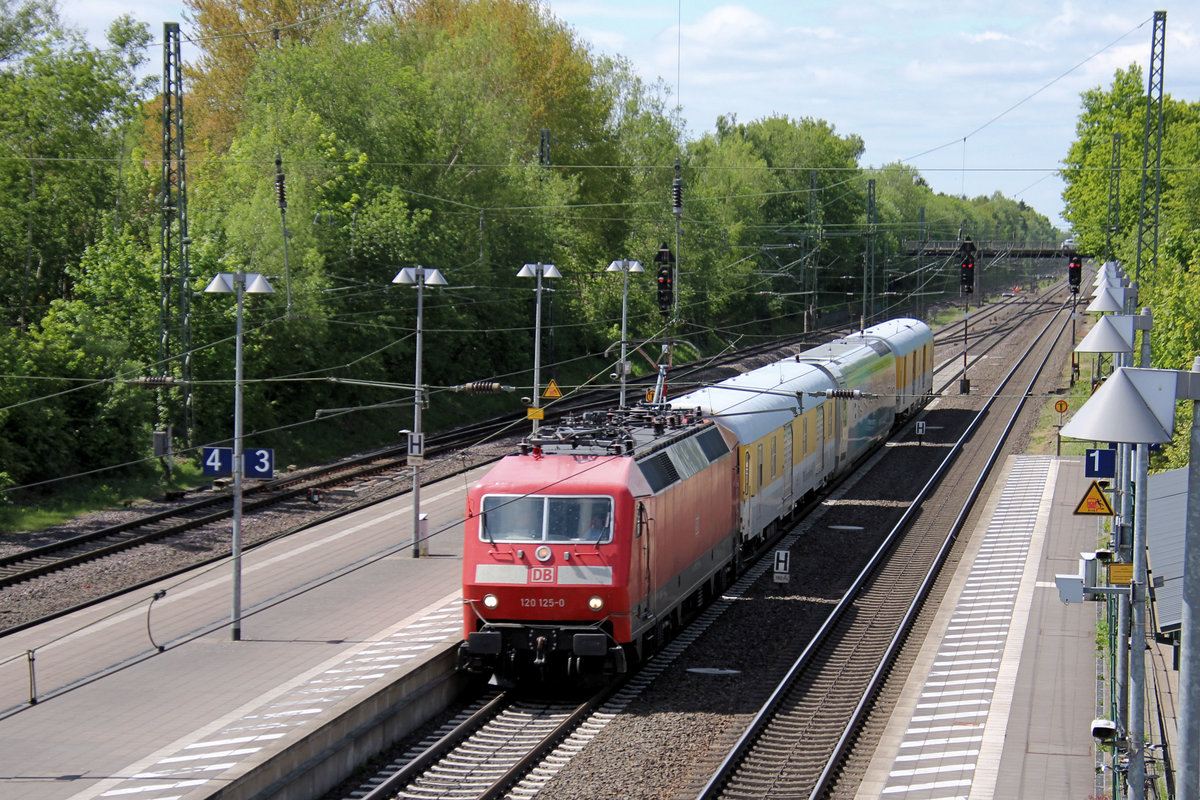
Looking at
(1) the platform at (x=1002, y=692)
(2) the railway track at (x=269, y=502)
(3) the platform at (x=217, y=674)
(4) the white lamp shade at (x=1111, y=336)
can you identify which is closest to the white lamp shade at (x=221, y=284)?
(3) the platform at (x=217, y=674)

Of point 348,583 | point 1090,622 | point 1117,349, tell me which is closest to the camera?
point 1117,349

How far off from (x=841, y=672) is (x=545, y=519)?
5.42 m

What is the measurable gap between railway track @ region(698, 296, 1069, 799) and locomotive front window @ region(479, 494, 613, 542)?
336 cm

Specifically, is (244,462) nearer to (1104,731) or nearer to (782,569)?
(782,569)

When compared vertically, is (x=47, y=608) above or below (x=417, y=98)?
below

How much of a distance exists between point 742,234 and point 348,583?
57.3m

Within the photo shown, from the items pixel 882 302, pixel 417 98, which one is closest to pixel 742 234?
pixel 882 302

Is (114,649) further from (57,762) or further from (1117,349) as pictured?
(1117,349)

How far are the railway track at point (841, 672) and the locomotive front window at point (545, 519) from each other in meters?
3.36

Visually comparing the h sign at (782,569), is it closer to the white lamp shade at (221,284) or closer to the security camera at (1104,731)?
the white lamp shade at (221,284)

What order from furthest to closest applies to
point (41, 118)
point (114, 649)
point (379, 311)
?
1. point (379, 311)
2. point (41, 118)
3. point (114, 649)

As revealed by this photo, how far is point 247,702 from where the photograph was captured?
51.8 feet

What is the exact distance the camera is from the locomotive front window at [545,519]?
1702 centimetres

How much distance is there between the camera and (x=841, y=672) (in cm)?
1898
